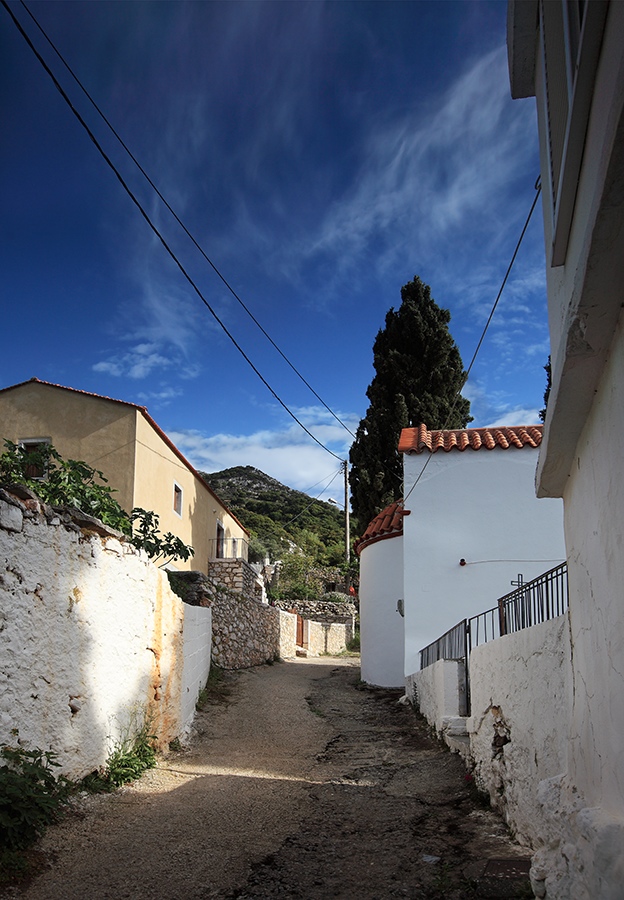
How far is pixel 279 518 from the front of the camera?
5153 centimetres

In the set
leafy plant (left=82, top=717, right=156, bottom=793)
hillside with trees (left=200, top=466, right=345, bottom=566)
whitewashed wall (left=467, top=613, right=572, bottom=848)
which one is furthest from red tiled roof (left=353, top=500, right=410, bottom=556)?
hillside with trees (left=200, top=466, right=345, bottom=566)

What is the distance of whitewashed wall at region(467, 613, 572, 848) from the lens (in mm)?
4090

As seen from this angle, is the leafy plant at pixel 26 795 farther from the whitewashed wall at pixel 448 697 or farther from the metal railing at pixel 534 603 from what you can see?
the whitewashed wall at pixel 448 697

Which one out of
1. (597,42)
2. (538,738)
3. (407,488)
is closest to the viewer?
(597,42)

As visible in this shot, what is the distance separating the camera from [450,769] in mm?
7492

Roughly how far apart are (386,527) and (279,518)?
35.7 meters

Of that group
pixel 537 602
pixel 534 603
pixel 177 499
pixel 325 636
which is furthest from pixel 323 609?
pixel 537 602

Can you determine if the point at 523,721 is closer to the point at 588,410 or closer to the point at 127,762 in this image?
the point at 588,410

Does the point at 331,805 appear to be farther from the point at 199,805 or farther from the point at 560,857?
the point at 560,857

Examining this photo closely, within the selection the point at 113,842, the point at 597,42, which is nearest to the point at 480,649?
the point at 113,842

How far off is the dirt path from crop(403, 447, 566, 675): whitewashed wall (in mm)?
4197

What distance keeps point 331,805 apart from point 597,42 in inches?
237

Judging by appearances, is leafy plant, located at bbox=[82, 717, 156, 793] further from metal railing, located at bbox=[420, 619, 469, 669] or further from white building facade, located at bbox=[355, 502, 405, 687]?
white building facade, located at bbox=[355, 502, 405, 687]

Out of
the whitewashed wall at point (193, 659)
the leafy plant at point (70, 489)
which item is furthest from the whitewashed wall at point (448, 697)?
the leafy plant at point (70, 489)
